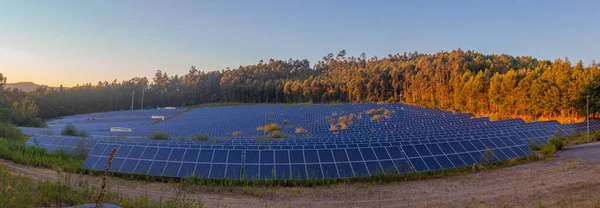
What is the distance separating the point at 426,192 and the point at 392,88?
249ft

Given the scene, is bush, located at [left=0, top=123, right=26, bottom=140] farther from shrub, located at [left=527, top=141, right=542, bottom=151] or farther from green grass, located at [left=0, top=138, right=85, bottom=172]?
shrub, located at [left=527, top=141, right=542, bottom=151]

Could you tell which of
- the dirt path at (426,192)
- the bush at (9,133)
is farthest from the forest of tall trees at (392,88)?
the bush at (9,133)

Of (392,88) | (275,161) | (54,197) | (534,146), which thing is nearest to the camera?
(54,197)

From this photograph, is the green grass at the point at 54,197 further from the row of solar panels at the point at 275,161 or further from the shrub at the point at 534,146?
A: the shrub at the point at 534,146

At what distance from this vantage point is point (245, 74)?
123625 millimetres

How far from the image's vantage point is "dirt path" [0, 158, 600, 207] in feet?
28.5

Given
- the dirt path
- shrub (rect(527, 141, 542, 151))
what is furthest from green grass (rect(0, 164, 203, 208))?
shrub (rect(527, 141, 542, 151))

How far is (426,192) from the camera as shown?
10211 millimetres

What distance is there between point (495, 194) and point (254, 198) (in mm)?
6077

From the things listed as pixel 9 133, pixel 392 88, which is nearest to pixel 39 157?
pixel 9 133

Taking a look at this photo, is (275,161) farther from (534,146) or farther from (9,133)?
(9,133)

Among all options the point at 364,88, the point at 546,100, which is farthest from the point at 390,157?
the point at 364,88

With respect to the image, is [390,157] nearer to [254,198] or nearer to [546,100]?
[254,198]

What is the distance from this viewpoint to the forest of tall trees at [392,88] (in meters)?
40.2
